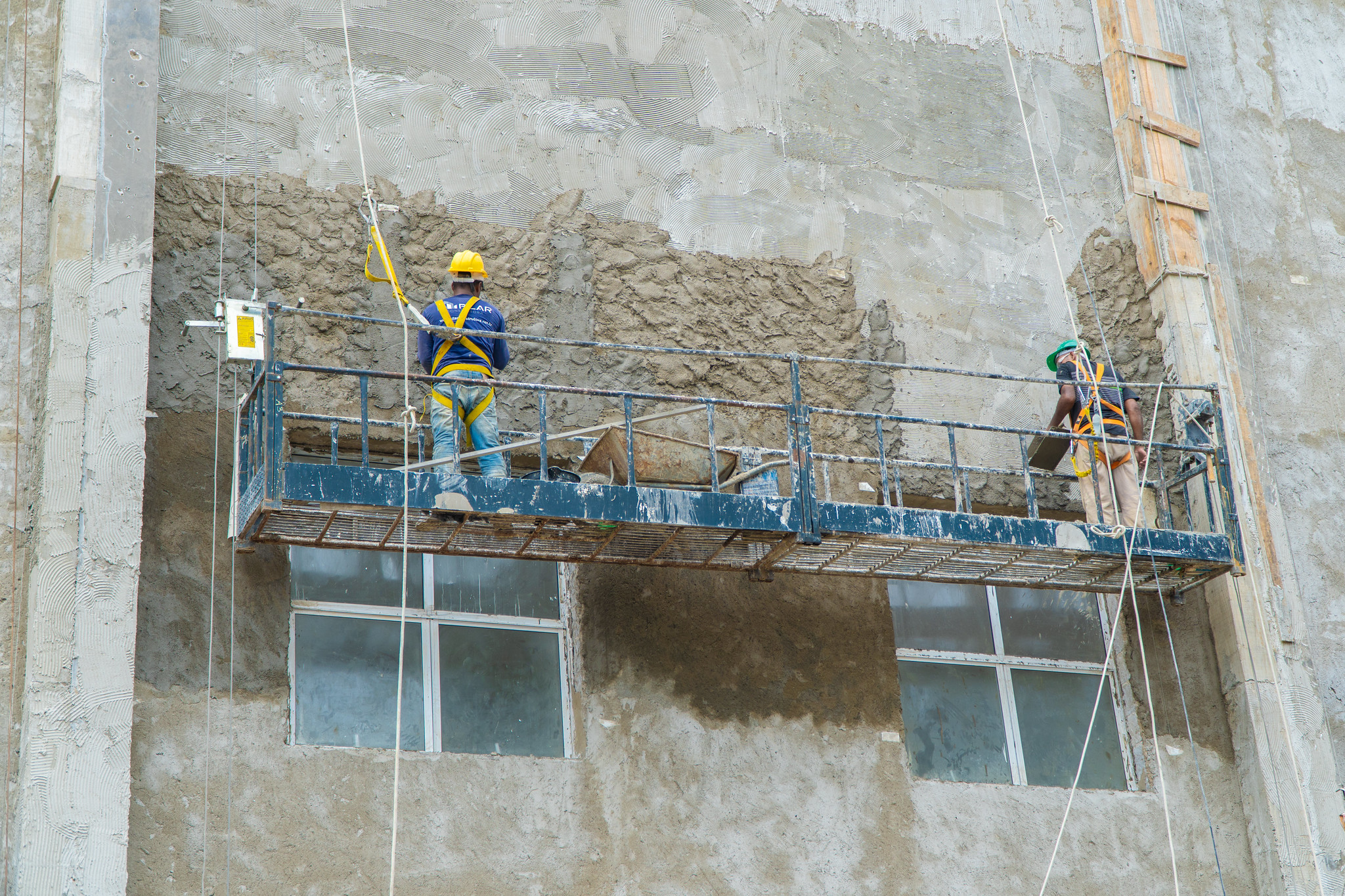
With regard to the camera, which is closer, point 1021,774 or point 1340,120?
point 1021,774

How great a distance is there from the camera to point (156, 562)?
26.6ft

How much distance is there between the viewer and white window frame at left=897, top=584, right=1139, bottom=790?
976 centimetres

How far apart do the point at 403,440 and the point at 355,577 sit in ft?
2.95

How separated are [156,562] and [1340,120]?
9.97m

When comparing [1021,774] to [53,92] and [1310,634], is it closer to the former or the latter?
[1310,634]

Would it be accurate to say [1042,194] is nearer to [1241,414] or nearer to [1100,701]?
[1241,414]

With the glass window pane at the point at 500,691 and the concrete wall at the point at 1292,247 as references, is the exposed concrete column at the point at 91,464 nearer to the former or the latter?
the glass window pane at the point at 500,691

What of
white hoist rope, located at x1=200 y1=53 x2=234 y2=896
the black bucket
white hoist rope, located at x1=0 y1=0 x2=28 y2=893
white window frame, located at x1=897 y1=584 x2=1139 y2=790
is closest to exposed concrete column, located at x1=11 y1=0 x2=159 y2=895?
white hoist rope, located at x1=0 y1=0 x2=28 y2=893

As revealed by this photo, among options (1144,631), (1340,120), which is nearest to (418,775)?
(1144,631)

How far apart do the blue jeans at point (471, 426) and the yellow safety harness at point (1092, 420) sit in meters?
3.69

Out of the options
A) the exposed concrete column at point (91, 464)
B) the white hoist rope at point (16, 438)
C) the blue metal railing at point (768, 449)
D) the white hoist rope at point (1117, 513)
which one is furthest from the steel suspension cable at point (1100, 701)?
the white hoist rope at point (16, 438)

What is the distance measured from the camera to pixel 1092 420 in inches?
379

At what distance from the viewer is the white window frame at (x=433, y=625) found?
333 inches

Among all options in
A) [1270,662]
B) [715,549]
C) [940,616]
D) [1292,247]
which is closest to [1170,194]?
[1292,247]
